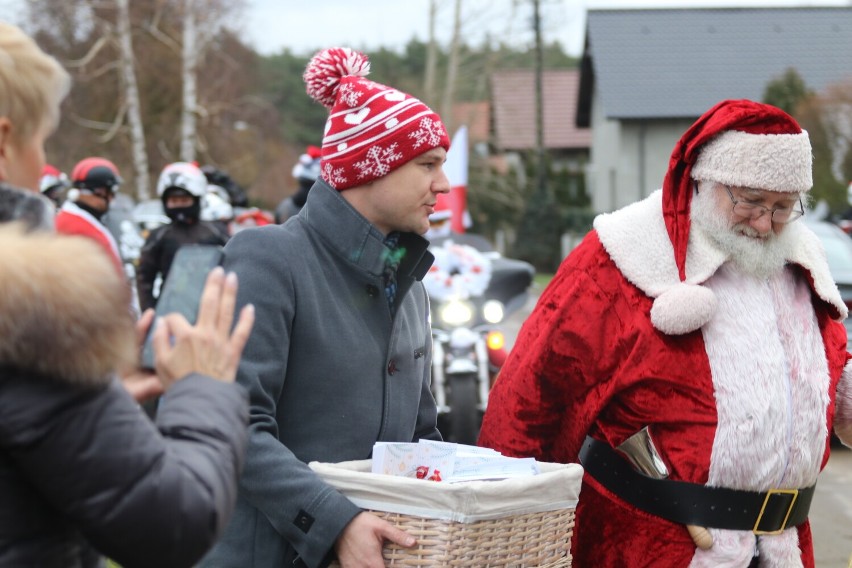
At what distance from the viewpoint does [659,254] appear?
3238mm

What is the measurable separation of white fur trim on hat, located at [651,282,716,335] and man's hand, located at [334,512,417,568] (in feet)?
3.56

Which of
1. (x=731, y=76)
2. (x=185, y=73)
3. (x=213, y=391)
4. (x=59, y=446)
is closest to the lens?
(x=59, y=446)

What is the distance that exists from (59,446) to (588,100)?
44.7 metres

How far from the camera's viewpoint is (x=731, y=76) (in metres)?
39.8

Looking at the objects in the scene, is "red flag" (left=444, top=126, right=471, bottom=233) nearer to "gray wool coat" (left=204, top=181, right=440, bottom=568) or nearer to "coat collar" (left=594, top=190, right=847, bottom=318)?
"coat collar" (left=594, top=190, right=847, bottom=318)

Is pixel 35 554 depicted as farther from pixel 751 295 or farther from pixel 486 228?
pixel 486 228

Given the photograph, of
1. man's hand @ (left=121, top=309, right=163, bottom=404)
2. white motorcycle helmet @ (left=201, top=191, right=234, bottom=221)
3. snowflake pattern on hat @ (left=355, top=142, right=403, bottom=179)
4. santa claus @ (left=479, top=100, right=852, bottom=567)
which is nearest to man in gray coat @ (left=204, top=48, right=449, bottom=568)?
snowflake pattern on hat @ (left=355, top=142, right=403, bottom=179)

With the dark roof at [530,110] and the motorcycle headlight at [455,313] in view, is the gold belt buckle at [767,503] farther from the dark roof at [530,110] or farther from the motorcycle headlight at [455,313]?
the dark roof at [530,110]

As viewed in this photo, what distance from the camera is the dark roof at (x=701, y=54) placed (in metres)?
38.4

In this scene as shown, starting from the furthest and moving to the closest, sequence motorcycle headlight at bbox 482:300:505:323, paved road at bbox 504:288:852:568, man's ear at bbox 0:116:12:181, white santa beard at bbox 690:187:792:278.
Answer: motorcycle headlight at bbox 482:300:505:323 → paved road at bbox 504:288:852:568 → white santa beard at bbox 690:187:792:278 → man's ear at bbox 0:116:12:181

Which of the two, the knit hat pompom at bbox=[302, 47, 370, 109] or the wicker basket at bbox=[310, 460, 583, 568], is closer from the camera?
the wicker basket at bbox=[310, 460, 583, 568]

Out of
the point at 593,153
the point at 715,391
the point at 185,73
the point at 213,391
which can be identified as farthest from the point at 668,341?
the point at 593,153

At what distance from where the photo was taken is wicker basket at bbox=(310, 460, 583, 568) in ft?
7.43

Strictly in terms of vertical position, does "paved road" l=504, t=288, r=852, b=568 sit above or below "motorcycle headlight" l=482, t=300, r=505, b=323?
below
